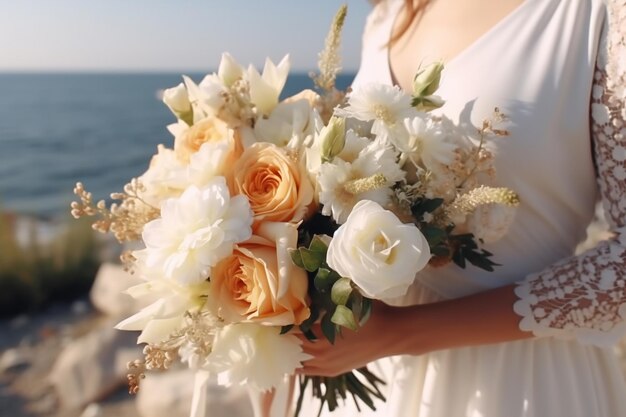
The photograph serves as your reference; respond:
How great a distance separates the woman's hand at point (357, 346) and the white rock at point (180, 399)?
2.24m

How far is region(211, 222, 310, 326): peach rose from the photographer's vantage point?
91 cm

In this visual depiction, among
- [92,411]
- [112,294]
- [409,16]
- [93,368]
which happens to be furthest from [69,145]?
[409,16]

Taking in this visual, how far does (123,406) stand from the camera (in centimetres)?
387

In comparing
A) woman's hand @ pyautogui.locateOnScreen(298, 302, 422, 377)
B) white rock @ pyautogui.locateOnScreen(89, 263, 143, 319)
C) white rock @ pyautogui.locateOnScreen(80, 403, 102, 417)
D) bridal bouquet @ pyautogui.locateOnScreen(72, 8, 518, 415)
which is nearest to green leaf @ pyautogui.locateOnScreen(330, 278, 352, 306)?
bridal bouquet @ pyautogui.locateOnScreen(72, 8, 518, 415)

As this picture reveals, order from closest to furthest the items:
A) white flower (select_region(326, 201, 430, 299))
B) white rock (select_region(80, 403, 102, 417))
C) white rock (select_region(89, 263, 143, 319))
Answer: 1. white flower (select_region(326, 201, 430, 299))
2. white rock (select_region(80, 403, 102, 417))
3. white rock (select_region(89, 263, 143, 319))

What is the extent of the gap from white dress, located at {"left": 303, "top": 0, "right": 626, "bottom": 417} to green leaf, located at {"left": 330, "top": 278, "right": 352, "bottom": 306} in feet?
1.48

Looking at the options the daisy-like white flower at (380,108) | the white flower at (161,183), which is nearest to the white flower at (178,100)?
the white flower at (161,183)

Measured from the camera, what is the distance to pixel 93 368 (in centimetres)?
410

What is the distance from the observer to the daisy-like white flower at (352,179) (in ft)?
3.02

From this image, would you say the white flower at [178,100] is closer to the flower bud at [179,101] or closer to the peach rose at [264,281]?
the flower bud at [179,101]

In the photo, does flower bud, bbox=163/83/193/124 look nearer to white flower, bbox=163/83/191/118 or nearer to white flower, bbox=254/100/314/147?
white flower, bbox=163/83/191/118

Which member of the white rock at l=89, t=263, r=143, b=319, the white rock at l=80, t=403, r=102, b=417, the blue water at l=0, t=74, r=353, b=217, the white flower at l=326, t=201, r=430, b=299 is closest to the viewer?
the white flower at l=326, t=201, r=430, b=299

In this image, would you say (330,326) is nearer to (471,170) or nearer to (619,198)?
(471,170)

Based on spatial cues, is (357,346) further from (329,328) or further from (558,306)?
(558,306)
